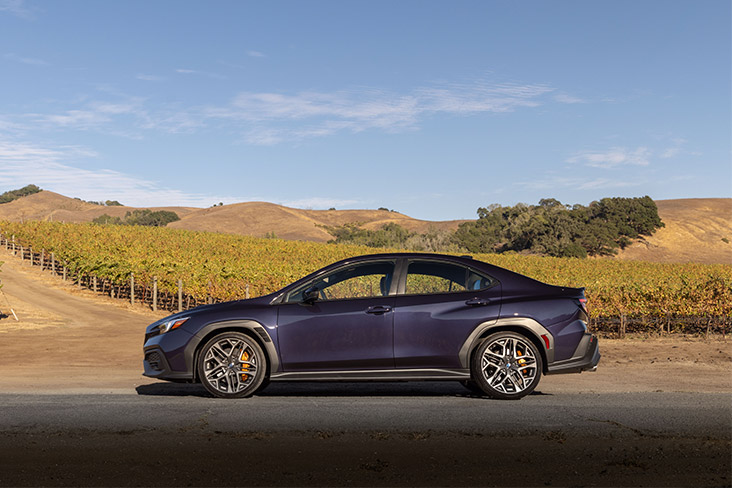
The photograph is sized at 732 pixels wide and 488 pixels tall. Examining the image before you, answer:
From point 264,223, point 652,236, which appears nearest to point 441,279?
point 652,236

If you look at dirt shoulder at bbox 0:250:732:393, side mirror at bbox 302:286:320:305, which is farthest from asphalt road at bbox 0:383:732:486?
dirt shoulder at bbox 0:250:732:393

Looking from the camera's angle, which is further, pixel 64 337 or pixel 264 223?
pixel 264 223

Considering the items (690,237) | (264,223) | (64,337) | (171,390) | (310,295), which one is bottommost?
(64,337)

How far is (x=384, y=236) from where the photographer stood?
377 feet

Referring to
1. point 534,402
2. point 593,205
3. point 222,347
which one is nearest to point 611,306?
point 534,402

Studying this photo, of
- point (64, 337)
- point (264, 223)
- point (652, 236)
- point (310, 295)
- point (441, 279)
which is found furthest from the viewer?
point (264, 223)

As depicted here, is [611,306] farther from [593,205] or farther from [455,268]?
[593,205]

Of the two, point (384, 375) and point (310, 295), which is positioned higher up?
point (310, 295)

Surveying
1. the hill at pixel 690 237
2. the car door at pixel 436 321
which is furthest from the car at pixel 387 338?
the hill at pixel 690 237

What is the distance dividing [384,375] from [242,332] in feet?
5.78

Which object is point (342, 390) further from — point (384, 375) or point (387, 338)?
point (387, 338)

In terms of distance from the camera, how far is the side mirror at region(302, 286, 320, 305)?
8.23 meters

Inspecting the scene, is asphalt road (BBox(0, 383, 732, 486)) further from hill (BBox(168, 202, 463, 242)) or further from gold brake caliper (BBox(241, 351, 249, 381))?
hill (BBox(168, 202, 463, 242))

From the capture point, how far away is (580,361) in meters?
8.38
